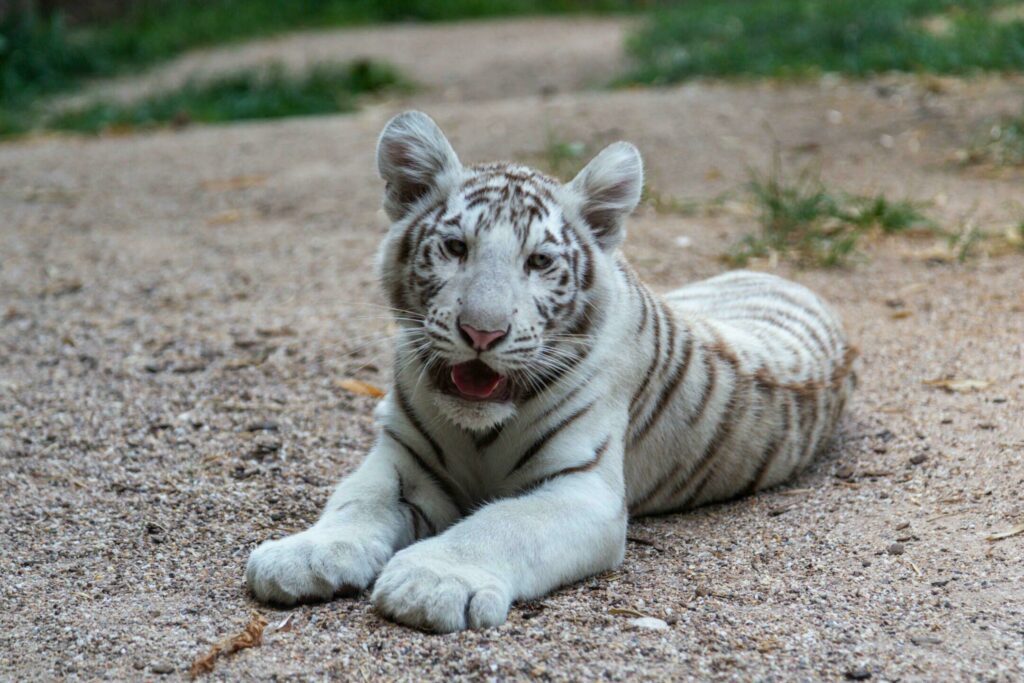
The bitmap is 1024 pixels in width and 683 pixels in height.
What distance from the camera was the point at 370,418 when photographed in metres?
3.93

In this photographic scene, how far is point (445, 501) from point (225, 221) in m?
3.54

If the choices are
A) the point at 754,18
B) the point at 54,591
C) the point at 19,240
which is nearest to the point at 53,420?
the point at 54,591

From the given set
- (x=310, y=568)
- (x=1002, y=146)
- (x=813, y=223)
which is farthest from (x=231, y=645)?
(x=1002, y=146)

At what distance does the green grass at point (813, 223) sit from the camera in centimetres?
543

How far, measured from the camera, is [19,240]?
5953mm

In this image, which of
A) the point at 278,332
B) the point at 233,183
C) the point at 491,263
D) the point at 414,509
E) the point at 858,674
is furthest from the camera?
the point at 233,183

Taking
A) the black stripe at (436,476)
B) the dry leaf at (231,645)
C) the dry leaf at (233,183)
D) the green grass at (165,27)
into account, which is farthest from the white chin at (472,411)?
the green grass at (165,27)

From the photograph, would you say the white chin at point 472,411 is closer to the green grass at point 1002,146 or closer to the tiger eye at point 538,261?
the tiger eye at point 538,261

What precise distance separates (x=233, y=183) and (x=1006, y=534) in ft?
16.3

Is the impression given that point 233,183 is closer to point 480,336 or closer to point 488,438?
point 488,438

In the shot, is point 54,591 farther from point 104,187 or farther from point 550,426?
point 104,187

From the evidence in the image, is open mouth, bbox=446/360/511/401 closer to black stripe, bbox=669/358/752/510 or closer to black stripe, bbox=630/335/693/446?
black stripe, bbox=630/335/693/446

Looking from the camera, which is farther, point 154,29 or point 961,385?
point 154,29

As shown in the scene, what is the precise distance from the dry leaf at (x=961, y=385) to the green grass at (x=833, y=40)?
425 centimetres
